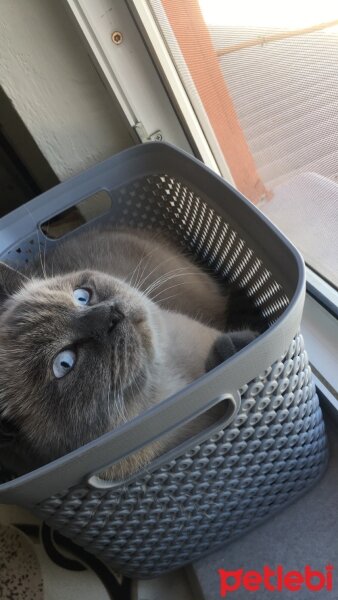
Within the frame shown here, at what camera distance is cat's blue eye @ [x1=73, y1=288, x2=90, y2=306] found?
85 cm

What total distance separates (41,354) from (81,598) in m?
0.48

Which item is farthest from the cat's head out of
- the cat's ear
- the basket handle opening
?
the basket handle opening

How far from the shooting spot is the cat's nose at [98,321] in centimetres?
74

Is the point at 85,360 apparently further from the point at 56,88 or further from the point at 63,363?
the point at 56,88

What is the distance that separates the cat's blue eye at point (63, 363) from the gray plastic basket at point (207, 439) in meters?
0.19

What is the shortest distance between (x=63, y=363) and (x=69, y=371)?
0.06ft

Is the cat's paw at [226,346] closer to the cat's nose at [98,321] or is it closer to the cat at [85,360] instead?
the cat at [85,360]

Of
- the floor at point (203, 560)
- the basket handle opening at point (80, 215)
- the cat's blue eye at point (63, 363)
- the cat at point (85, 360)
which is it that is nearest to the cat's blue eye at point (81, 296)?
the cat at point (85, 360)

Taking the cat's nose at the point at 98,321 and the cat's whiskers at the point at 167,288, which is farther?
the cat's whiskers at the point at 167,288

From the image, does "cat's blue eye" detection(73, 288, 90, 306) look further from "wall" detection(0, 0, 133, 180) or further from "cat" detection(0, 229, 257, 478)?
"wall" detection(0, 0, 133, 180)

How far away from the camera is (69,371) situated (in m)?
0.75

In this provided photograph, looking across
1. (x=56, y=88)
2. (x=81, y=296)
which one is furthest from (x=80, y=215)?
(x=81, y=296)

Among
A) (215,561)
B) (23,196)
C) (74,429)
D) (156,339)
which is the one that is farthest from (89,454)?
(23,196)

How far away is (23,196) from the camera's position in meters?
1.53
